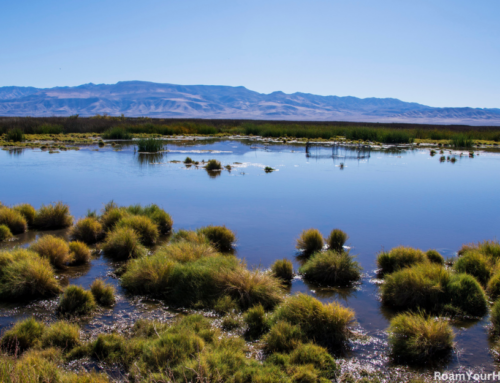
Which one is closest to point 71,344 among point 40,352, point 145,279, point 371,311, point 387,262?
point 40,352

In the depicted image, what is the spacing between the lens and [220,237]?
25.0 feet

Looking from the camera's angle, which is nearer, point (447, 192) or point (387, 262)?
point (387, 262)

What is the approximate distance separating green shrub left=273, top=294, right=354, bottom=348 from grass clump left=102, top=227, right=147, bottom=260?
3.48 meters

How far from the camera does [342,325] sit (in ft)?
14.1

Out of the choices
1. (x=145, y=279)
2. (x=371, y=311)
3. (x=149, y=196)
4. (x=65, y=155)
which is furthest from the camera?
(x=65, y=155)

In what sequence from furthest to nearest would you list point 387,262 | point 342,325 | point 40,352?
point 387,262
point 342,325
point 40,352

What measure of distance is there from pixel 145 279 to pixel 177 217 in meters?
4.08

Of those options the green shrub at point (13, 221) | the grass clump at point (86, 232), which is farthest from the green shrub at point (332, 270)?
the green shrub at point (13, 221)

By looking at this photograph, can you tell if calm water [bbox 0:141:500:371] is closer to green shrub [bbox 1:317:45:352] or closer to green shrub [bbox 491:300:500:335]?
green shrub [bbox 491:300:500:335]

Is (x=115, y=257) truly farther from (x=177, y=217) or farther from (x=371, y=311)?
(x=371, y=311)

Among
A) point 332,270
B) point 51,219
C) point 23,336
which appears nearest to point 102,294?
point 23,336

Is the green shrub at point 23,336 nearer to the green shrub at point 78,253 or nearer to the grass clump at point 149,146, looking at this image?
the green shrub at point 78,253

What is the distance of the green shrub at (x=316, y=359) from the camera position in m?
3.71

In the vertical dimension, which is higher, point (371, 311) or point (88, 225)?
point (88, 225)
